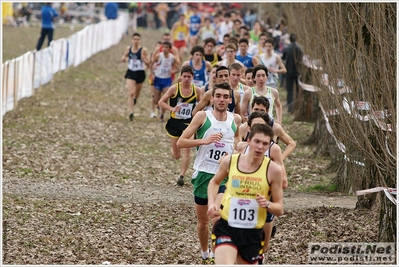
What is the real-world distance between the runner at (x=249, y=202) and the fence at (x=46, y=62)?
40.3 ft

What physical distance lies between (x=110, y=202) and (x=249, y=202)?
214 inches

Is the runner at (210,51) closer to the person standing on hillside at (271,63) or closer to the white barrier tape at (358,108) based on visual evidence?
the person standing on hillside at (271,63)

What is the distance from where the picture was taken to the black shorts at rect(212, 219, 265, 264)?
23.6 ft

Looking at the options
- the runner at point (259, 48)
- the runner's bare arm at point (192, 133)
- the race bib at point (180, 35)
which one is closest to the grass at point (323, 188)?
the runner's bare arm at point (192, 133)

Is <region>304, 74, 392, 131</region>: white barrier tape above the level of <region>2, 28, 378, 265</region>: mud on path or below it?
above

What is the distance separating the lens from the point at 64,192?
12789mm

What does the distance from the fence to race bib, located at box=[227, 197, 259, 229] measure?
1233cm

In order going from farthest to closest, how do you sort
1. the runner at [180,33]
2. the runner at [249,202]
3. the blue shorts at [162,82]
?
1. the runner at [180,33]
2. the blue shorts at [162,82]
3. the runner at [249,202]

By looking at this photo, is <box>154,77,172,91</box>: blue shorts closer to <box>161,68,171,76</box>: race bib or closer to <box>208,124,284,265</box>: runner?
<box>161,68,171,76</box>: race bib

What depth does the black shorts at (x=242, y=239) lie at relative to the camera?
23.6ft

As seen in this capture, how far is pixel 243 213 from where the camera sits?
713 cm

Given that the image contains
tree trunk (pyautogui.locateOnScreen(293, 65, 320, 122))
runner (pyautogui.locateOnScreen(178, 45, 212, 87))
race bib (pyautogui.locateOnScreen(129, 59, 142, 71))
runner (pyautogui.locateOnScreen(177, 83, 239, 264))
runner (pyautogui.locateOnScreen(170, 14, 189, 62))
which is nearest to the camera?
runner (pyautogui.locateOnScreen(177, 83, 239, 264))

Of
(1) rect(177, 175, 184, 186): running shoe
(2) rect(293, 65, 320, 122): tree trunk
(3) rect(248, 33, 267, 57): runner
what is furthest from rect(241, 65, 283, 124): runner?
(3) rect(248, 33, 267, 57): runner

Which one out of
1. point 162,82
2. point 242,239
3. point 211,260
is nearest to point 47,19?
point 162,82
